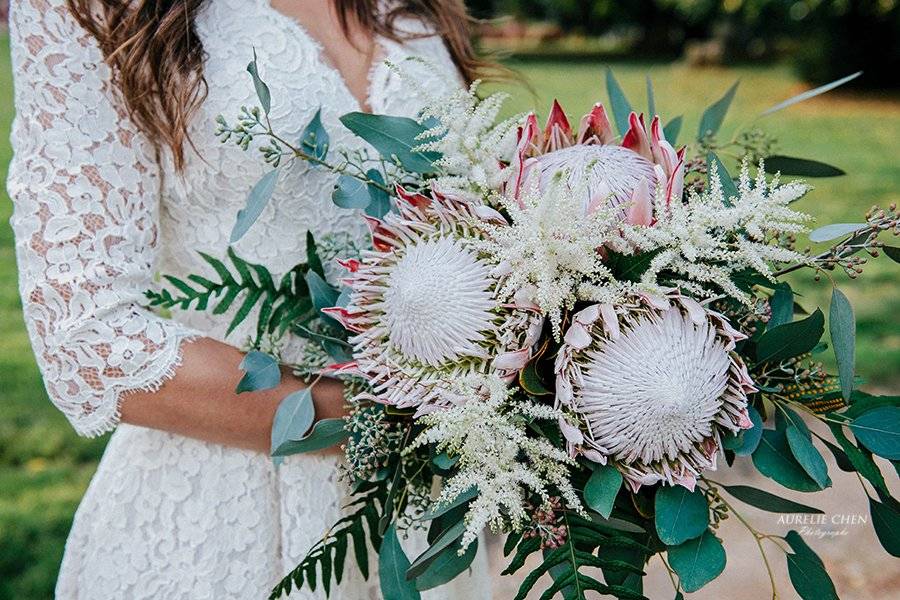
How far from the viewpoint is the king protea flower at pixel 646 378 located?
103 centimetres

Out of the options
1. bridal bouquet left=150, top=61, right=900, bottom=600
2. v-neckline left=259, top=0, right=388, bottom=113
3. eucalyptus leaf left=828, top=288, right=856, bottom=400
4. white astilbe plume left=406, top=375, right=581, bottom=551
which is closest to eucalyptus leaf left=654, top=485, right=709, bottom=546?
bridal bouquet left=150, top=61, right=900, bottom=600

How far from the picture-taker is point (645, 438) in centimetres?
105

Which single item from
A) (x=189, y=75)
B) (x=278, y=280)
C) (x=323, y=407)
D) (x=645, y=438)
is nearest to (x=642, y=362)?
(x=645, y=438)

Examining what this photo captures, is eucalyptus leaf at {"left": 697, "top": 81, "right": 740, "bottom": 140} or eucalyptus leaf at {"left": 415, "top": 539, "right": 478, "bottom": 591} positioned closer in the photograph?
eucalyptus leaf at {"left": 415, "top": 539, "right": 478, "bottom": 591}

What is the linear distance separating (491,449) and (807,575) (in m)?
0.49

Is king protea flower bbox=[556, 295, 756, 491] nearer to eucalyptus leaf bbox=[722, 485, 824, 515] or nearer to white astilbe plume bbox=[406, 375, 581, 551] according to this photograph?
white astilbe plume bbox=[406, 375, 581, 551]

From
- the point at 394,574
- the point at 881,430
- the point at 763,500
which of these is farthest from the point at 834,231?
the point at 394,574

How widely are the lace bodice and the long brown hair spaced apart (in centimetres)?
2

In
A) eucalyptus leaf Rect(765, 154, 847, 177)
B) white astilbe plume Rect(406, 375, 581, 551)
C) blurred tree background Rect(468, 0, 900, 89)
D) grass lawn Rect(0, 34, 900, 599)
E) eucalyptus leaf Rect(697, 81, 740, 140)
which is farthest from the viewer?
blurred tree background Rect(468, 0, 900, 89)

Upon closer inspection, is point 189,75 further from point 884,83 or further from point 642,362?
point 884,83

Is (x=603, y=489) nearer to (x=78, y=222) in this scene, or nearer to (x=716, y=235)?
(x=716, y=235)

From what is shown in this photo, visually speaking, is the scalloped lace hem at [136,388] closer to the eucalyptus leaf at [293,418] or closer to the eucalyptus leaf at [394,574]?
the eucalyptus leaf at [293,418]

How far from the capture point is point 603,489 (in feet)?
3.46

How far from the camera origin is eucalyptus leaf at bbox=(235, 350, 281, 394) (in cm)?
127
